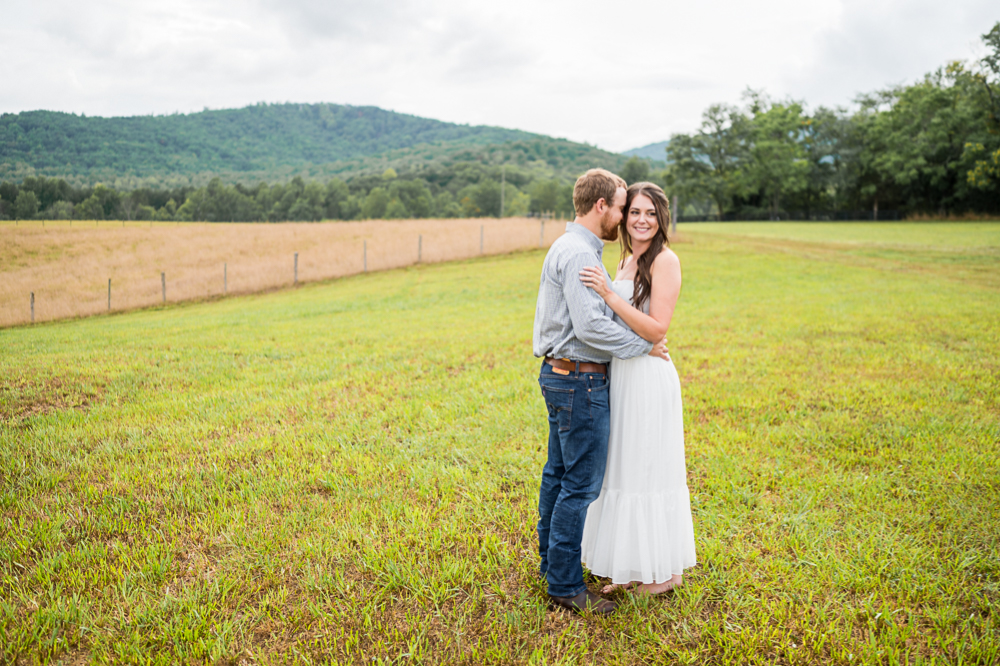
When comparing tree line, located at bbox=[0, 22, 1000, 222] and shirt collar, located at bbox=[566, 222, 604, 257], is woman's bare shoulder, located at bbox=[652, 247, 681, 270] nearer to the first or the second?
shirt collar, located at bbox=[566, 222, 604, 257]

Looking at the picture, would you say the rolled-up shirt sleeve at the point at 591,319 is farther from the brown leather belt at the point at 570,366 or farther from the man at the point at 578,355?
the brown leather belt at the point at 570,366

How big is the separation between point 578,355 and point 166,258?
2398 centimetres

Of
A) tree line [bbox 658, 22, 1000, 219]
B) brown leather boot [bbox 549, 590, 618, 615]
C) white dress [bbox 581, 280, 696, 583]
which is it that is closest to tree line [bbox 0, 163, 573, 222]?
white dress [bbox 581, 280, 696, 583]

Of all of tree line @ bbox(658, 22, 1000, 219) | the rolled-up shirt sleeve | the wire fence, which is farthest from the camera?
the wire fence

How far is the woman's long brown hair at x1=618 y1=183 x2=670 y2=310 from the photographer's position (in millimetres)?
2951

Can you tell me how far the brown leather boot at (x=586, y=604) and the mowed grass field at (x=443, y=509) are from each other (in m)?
0.10

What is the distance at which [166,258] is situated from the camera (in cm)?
2203

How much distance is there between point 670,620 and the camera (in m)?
2.91

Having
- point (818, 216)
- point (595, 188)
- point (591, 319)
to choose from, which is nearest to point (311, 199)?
point (818, 216)

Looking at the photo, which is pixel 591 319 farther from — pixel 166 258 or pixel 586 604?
pixel 166 258

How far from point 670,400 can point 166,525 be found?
3.38 m

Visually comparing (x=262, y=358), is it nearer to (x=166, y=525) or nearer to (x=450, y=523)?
(x=166, y=525)

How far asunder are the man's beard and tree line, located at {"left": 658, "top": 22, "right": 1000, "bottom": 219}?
48220mm

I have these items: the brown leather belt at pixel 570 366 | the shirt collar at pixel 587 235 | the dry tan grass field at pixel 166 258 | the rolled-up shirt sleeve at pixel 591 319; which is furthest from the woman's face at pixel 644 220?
the dry tan grass field at pixel 166 258
